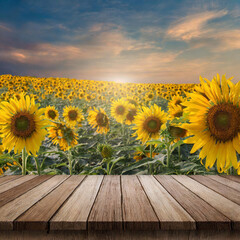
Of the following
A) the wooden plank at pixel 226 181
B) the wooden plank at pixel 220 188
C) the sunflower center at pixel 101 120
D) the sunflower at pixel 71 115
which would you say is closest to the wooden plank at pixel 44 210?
the wooden plank at pixel 220 188

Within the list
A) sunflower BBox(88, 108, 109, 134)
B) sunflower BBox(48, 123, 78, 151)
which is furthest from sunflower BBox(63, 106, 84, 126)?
sunflower BBox(48, 123, 78, 151)

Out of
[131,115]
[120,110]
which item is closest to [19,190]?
[131,115]

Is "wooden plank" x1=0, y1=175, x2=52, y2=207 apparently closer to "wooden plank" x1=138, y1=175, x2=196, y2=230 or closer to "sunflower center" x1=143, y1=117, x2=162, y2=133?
"wooden plank" x1=138, y1=175, x2=196, y2=230

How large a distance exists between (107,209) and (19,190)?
75cm

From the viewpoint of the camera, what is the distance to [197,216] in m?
1.49

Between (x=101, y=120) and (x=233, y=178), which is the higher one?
(x=101, y=120)

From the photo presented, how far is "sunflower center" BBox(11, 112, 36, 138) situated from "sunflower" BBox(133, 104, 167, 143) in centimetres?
105

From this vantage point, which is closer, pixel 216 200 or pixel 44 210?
pixel 44 210

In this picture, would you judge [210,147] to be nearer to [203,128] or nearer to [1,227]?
[203,128]

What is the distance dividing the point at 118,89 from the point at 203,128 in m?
9.25

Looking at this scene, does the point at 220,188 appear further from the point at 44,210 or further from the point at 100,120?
the point at 100,120

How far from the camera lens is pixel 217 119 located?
1729 mm

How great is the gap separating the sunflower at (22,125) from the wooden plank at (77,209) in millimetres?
670

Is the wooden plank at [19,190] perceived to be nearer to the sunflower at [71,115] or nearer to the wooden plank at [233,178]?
the wooden plank at [233,178]
